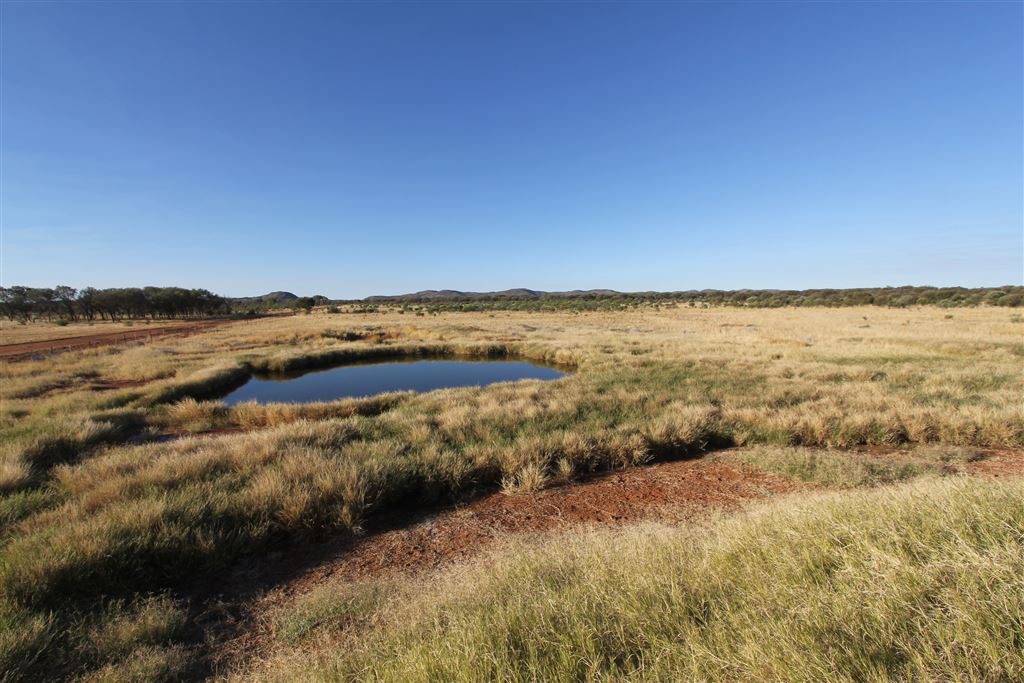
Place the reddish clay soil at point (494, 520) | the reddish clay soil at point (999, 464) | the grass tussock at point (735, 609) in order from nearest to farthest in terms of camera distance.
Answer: the grass tussock at point (735, 609)
the reddish clay soil at point (494, 520)
the reddish clay soil at point (999, 464)

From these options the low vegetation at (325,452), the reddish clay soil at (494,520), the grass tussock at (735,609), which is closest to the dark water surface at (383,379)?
the low vegetation at (325,452)

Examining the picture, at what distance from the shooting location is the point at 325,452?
24.1ft

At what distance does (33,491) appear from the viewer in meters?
6.01

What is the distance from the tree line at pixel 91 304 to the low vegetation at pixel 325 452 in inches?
2985

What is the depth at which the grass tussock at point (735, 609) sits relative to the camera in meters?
1.96

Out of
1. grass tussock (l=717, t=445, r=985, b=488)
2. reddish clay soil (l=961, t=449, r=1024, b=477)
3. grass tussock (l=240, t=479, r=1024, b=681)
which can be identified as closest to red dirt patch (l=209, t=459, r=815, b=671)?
grass tussock (l=717, t=445, r=985, b=488)

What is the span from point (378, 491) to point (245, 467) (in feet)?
8.31

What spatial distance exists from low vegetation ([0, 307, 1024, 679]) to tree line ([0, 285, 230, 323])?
75.8 meters

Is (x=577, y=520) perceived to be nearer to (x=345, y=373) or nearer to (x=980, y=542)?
(x=980, y=542)

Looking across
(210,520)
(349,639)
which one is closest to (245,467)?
(210,520)

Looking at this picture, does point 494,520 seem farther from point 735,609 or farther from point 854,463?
point 854,463

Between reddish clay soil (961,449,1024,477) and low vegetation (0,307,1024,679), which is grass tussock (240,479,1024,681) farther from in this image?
reddish clay soil (961,449,1024,477)

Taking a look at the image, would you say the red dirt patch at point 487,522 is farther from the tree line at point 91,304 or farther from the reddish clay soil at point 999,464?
the tree line at point 91,304

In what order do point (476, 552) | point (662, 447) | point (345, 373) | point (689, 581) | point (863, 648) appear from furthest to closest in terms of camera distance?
point (345, 373)
point (662, 447)
point (476, 552)
point (689, 581)
point (863, 648)
